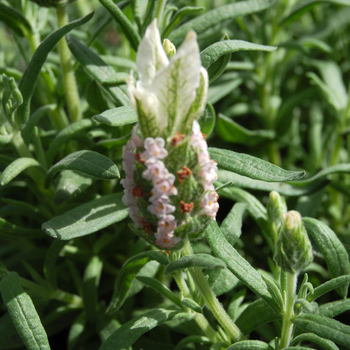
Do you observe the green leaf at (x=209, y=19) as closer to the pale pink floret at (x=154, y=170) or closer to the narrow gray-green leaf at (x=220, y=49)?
the narrow gray-green leaf at (x=220, y=49)

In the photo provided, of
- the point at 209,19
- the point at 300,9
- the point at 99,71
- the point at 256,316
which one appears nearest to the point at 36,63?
the point at 99,71

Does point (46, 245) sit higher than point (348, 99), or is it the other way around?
point (348, 99)

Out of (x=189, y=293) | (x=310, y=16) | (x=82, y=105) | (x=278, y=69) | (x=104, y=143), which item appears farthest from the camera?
(x=310, y=16)

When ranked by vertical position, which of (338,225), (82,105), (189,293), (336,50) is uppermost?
(82,105)

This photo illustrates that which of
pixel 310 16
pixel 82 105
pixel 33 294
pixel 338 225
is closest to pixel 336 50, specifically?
pixel 310 16

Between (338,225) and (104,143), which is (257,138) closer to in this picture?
(338,225)

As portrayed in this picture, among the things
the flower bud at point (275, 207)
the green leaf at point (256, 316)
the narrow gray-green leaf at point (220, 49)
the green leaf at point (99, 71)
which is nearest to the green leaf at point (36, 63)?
the green leaf at point (99, 71)

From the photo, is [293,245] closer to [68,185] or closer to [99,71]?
[68,185]
